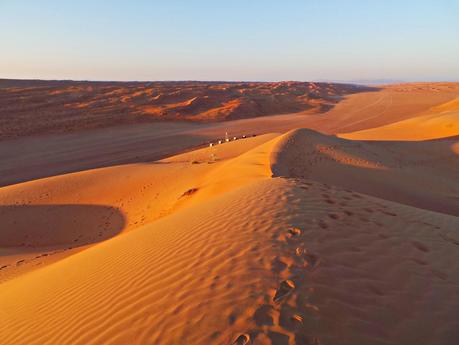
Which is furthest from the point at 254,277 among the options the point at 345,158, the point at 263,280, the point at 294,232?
the point at 345,158

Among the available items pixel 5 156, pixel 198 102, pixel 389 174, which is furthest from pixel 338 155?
pixel 198 102

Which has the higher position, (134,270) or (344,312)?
(344,312)

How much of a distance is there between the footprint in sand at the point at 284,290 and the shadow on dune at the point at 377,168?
605cm

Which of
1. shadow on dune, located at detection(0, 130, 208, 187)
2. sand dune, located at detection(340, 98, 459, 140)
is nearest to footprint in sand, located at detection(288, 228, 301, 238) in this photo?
shadow on dune, located at detection(0, 130, 208, 187)

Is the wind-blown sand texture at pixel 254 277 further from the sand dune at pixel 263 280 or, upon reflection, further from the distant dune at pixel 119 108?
the distant dune at pixel 119 108

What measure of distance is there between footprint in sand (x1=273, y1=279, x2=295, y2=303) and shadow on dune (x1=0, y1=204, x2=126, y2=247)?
6791 mm

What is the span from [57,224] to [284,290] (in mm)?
9010

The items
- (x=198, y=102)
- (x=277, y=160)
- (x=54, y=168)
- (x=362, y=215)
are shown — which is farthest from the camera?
(x=198, y=102)

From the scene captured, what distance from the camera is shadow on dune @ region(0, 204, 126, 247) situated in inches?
364

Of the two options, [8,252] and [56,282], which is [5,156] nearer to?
[8,252]

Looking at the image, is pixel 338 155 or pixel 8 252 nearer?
pixel 8 252

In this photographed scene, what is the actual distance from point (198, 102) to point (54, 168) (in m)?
21.5

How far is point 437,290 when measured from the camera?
11.4 ft

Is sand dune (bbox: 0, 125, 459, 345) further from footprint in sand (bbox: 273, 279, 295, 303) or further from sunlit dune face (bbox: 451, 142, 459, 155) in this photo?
sunlit dune face (bbox: 451, 142, 459, 155)
